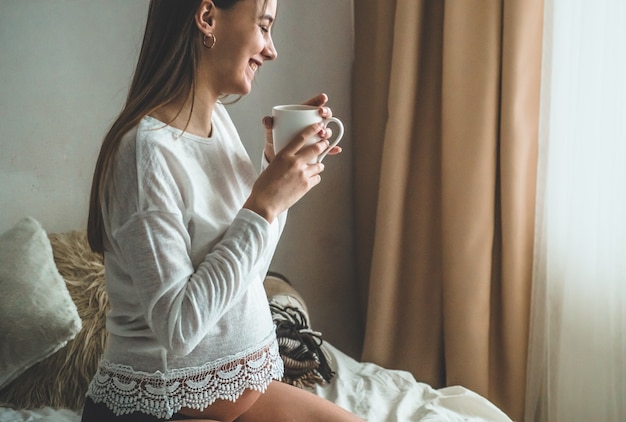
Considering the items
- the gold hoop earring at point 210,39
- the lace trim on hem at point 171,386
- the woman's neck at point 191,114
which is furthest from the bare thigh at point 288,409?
the gold hoop earring at point 210,39

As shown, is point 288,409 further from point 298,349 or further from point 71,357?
point 71,357

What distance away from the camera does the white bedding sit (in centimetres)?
160

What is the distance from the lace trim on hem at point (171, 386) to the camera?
97 centimetres

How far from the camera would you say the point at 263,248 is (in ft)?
3.13

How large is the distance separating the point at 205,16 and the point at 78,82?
3.79 ft

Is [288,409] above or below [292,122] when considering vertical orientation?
below

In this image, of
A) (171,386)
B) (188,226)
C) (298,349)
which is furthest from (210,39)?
(298,349)

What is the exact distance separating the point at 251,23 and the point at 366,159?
A: 1.33 metres

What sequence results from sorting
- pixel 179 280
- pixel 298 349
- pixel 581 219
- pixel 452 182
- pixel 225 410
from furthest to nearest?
pixel 452 182, pixel 298 349, pixel 581 219, pixel 225 410, pixel 179 280

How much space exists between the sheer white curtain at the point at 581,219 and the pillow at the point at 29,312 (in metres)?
1.21

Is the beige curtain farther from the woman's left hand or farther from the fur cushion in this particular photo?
the woman's left hand

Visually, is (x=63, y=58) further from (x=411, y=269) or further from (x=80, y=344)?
(x=411, y=269)

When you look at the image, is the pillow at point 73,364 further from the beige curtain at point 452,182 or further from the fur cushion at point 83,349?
the beige curtain at point 452,182

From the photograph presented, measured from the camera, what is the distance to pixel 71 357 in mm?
1734
